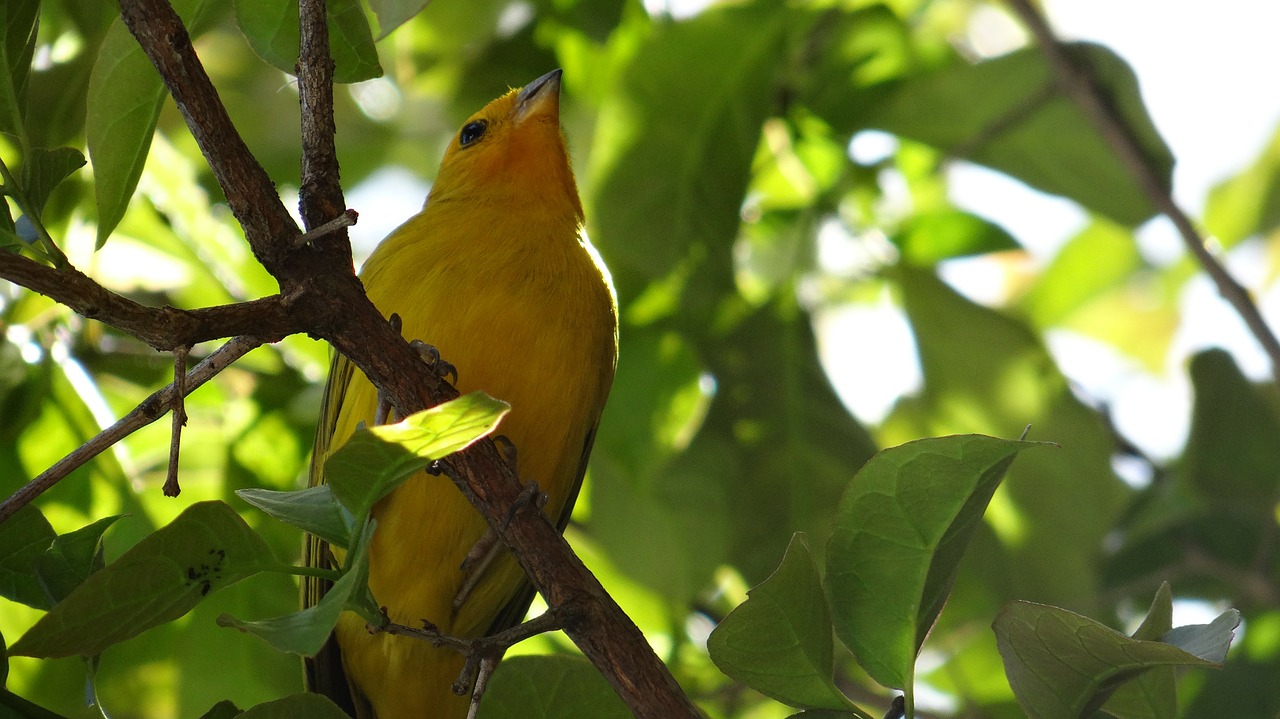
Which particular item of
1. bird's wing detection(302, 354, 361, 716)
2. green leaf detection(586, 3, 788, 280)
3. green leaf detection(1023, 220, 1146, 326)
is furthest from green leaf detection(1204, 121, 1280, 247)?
bird's wing detection(302, 354, 361, 716)

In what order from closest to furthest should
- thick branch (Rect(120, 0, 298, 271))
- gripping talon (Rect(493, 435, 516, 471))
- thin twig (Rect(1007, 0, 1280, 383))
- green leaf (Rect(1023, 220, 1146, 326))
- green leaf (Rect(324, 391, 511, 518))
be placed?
green leaf (Rect(324, 391, 511, 518)), thick branch (Rect(120, 0, 298, 271)), gripping talon (Rect(493, 435, 516, 471)), thin twig (Rect(1007, 0, 1280, 383)), green leaf (Rect(1023, 220, 1146, 326))

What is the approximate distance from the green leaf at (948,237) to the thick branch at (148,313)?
7.99 ft

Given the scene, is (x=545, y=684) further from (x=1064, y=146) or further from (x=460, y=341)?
(x=1064, y=146)

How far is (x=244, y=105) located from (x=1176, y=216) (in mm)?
2731

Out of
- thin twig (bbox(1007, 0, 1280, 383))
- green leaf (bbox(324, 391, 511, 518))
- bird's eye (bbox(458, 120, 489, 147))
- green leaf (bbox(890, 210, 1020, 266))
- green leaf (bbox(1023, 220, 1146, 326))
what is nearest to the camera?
green leaf (bbox(324, 391, 511, 518))

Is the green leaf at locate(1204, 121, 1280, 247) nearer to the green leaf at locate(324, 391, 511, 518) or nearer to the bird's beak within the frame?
the bird's beak

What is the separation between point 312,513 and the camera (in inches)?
61.2

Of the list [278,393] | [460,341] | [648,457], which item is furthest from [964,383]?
[278,393]

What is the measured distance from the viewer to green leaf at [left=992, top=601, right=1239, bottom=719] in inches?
63.1

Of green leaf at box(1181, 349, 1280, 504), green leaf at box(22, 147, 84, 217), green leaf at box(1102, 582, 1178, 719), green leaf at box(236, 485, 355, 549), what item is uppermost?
green leaf at box(22, 147, 84, 217)

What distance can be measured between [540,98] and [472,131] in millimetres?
343

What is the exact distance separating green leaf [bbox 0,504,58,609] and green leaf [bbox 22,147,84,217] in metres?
0.43

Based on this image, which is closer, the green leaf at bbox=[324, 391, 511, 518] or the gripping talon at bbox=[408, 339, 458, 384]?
the green leaf at bbox=[324, 391, 511, 518]

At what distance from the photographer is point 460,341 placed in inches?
106
